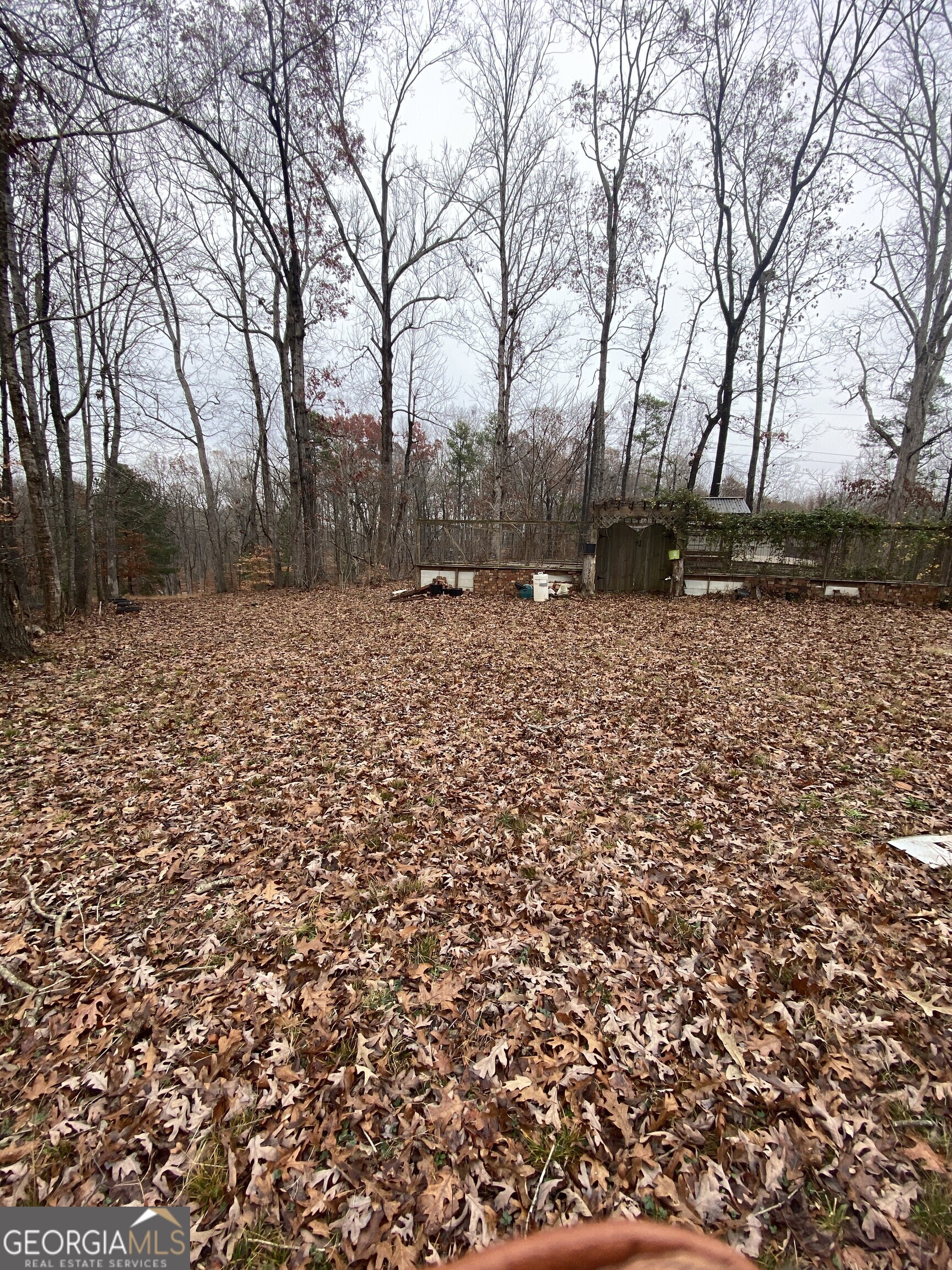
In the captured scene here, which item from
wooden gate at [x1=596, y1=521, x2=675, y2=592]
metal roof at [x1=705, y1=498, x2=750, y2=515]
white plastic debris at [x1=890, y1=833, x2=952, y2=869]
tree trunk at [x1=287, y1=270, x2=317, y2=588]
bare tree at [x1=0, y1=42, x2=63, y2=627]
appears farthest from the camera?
metal roof at [x1=705, y1=498, x2=750, y2=515]

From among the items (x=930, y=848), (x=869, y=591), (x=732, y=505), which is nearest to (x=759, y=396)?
(x=732, y=505)

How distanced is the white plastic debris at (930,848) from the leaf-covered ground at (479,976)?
0.43 ft

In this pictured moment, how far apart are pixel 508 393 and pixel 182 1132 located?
18.7 m

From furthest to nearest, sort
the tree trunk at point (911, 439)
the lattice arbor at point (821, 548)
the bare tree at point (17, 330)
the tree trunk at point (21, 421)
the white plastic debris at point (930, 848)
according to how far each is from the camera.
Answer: the tree trunk at point (911, 439) < the lattice arbor at point (821, 548) < the tree trunk at point (21, 421) < the bare tree at point (17, 330) < the white plastic debris at point (930, 848)

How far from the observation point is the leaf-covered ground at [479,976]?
1.70 m

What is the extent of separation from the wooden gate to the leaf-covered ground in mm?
8305

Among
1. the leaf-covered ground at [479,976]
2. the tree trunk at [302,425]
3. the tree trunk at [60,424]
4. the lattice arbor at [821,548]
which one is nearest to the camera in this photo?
the leaf-covered ground at [479,976]

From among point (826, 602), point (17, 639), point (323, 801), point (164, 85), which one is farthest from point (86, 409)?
point (826, 602)

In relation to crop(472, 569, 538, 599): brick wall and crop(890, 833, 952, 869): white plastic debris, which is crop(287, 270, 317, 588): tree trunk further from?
crop(890, 833, 952, 869): white plastic debris

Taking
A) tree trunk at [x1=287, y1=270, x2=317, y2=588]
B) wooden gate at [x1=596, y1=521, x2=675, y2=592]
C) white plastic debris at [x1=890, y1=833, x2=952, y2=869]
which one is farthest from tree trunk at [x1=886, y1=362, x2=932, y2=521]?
tree trunk at [x1=287, y1=270, x2=317, y2=588]

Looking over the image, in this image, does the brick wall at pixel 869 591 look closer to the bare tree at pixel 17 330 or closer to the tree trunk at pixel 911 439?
the tree trunk at pixel 911 439

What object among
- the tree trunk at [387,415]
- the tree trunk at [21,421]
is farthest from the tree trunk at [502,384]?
the tree trunk at [21,421]

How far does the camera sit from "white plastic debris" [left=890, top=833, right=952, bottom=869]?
3.15 metres

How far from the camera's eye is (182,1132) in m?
1.87
